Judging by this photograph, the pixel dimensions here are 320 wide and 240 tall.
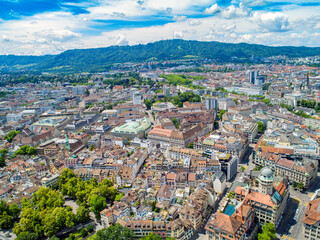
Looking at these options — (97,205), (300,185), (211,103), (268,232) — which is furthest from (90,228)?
(211,103)

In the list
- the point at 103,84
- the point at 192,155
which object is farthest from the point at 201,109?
the point at 103,84

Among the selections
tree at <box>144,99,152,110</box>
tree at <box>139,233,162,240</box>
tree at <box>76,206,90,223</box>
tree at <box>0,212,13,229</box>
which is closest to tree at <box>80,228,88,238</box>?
tree at <box>76,206,90,223</box>

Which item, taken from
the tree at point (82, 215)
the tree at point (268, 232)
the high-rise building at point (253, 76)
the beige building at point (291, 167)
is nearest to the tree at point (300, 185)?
the beige building at point (291, 167)

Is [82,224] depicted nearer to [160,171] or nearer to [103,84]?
[160,171]

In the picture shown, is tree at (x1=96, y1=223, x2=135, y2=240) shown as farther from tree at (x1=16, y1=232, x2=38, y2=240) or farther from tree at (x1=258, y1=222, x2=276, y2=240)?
tree at (x1=258, y1=222, x2=276, y2=240)

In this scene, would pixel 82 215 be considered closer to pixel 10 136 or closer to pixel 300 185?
pixel 300 185

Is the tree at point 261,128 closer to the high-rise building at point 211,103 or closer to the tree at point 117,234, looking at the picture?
the high-rise building at point 211,103
